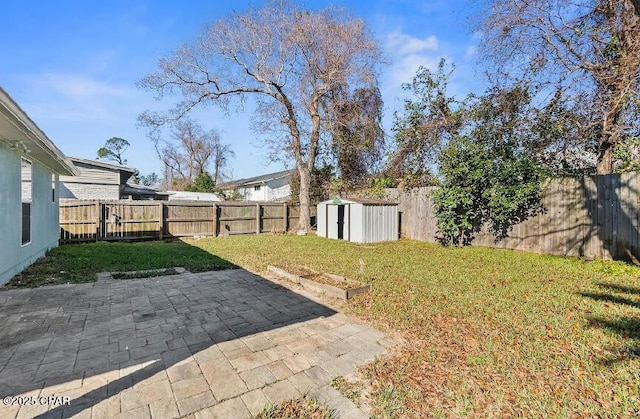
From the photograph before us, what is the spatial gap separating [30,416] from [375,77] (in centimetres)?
1485

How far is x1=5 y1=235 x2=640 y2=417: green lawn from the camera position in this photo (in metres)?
2.11

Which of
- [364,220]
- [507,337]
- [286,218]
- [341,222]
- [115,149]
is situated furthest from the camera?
[115,149]

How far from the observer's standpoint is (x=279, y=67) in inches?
523

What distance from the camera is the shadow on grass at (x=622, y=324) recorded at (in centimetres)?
263

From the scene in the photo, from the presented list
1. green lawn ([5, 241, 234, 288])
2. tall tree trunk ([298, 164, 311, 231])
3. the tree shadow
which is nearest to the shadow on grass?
the tree shadow

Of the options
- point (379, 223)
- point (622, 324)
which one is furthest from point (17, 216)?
point (379, 223)

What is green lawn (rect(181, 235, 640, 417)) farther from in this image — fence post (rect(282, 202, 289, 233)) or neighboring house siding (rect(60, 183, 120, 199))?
neighboring house siding (rect(60, 183, 120, 199))

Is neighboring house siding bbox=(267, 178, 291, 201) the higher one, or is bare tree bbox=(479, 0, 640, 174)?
bare tree bbox=(479, 0, 640, 174)

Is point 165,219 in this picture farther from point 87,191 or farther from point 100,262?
point 87,191

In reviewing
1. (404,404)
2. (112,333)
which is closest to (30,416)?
(112,333)

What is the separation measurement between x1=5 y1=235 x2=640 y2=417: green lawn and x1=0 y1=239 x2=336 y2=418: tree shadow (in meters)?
1.12

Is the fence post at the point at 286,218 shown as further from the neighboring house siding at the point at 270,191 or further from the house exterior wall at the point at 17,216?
the neighboring house siding at the point at 270,191

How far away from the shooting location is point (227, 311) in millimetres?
3816

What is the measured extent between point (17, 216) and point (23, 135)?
176cm
